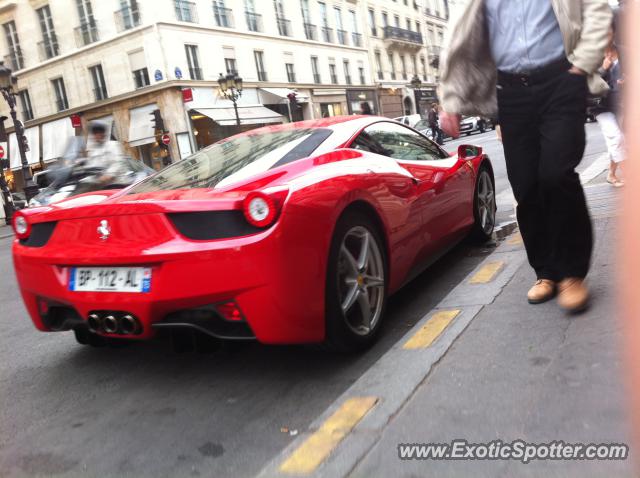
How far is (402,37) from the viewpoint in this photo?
48031mm

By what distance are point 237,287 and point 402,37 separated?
4894cm

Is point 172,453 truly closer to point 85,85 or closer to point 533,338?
point 533,338

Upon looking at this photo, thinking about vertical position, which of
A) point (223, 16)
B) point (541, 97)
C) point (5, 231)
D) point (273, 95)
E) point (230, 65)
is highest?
point (223, 16)

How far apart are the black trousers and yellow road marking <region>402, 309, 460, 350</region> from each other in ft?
1.75

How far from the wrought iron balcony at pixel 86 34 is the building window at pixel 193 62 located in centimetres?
489

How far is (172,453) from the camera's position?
223 cm

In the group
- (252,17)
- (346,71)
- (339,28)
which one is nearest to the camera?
(252,17)

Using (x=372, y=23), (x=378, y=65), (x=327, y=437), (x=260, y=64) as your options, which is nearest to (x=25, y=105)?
(x=260, y=64)

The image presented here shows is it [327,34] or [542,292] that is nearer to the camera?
[542,292]

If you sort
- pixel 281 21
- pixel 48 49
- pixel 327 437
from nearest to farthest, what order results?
pixel 327 437, pixel 48 49, pixel 281 21

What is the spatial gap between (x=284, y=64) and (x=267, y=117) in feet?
14.9

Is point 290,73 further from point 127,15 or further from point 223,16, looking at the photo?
point 127,15

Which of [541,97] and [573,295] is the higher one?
[541,97]

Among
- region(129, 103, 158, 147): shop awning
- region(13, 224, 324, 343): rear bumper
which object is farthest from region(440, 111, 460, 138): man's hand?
region(129, 103, 158, 147): shop awning
